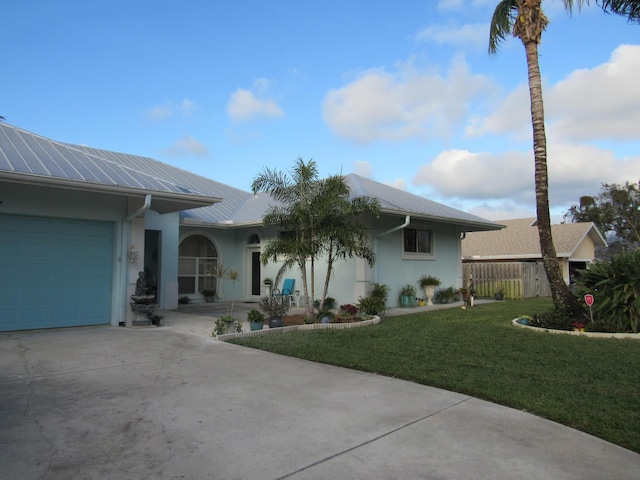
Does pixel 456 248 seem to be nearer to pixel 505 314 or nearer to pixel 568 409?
pixel 505 314

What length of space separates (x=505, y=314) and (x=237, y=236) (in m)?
10.2

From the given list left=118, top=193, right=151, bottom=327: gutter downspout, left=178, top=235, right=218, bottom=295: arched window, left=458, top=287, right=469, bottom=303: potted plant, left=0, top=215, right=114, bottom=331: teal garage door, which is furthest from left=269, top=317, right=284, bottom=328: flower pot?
left=458, top=287, right=469, bottom=303: potted plant

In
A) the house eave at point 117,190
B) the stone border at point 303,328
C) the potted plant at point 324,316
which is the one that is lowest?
the stone border at point 303,328

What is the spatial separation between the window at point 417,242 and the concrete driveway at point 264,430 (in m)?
9.85

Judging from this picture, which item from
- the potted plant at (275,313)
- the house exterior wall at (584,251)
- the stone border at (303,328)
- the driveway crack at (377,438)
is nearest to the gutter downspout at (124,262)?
the stone border at (303,328)

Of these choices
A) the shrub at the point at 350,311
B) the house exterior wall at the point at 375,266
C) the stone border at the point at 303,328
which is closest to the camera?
the stone border at the point at 303,328

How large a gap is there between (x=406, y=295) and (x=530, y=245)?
45.7 ft

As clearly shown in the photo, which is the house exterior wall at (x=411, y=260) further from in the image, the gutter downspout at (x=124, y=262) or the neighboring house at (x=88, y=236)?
the gutter downspout at (x=124, y=262)

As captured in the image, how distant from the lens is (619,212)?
138 ft

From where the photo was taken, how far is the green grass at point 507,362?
15.7ft

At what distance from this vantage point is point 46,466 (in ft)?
11.3

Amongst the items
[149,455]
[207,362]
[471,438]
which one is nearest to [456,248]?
[207,362]

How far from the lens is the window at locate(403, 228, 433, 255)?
1586cm

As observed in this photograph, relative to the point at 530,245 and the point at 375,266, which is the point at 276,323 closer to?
the point at 375,266
